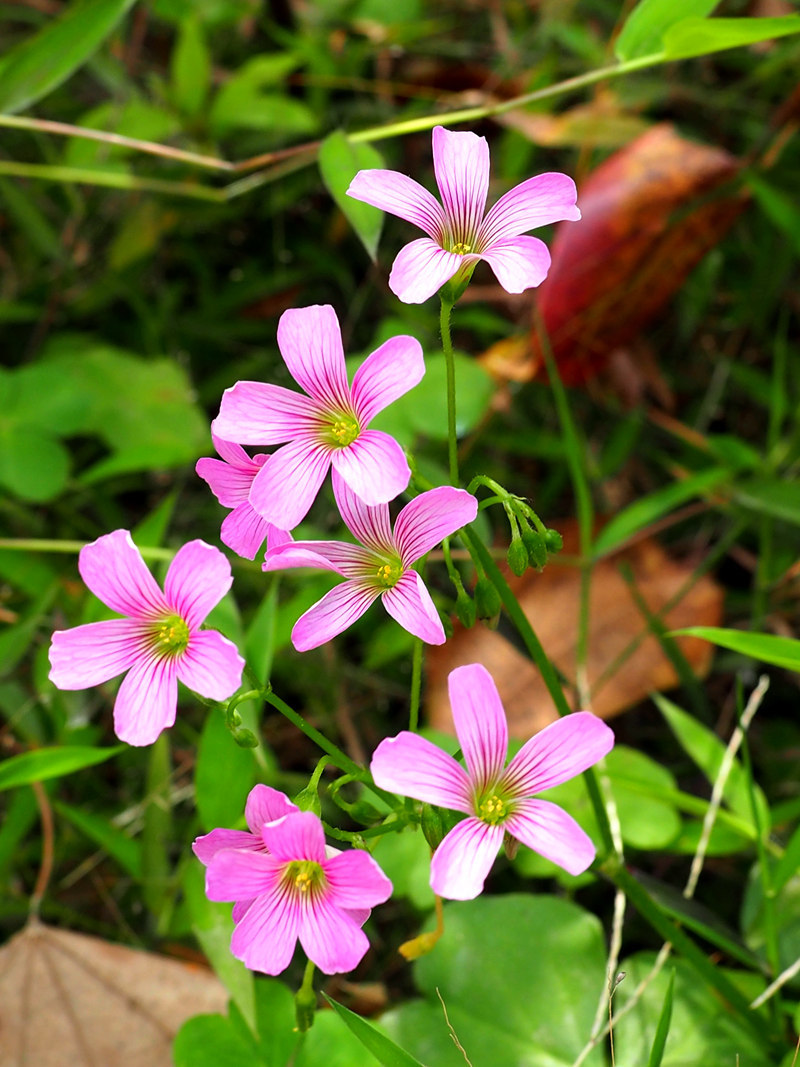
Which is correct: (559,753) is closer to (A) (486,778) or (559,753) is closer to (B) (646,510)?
(A) (486,778)

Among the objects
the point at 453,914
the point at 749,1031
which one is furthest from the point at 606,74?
the point at 749,1031

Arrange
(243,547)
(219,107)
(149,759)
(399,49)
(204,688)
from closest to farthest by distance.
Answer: (204,688)
(243,547)
(149,759)
(219,107)
(399,49)

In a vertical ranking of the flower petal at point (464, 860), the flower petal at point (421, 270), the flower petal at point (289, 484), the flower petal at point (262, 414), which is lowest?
the flower petal at point (464, 860)

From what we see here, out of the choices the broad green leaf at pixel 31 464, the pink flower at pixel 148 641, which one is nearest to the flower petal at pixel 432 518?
the pink flower at pixel 148 641

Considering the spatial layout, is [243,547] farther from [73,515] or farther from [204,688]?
[73,515]

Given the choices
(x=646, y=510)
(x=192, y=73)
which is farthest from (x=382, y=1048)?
(x=192, y=73)

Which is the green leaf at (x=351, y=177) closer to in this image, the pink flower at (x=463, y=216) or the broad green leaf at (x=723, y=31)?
the pink flower at (x=463, y=216)
